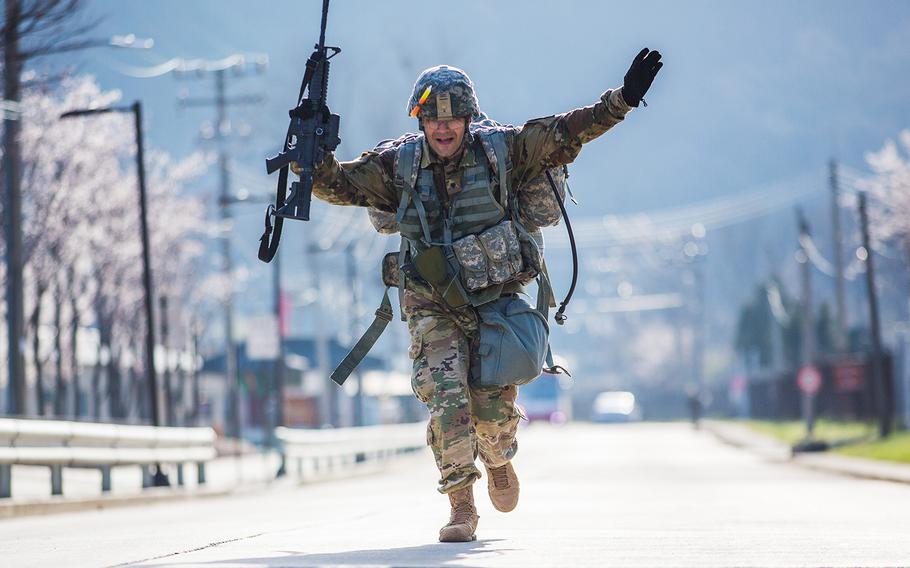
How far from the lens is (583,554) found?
6.99 meters

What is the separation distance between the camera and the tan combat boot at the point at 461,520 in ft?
26.1

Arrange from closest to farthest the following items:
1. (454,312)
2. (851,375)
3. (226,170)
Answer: (454,312) < (851,375) < (226,170)

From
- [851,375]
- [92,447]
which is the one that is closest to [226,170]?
[851,375]

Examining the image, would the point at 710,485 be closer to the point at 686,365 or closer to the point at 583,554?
the point at 583,554

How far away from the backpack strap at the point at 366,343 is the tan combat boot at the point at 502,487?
85 centimetres

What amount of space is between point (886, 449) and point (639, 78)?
2462cm

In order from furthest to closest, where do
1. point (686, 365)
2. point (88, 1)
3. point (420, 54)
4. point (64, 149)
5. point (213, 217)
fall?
point (686, 365) → point (213, 217) → point (420, 54) → point (64, 149) → point (88, 1)

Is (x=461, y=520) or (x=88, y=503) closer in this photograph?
(x=461, y=520)

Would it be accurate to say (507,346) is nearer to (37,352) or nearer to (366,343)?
(366,343)

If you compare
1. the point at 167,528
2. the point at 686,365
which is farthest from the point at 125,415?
the point at 686,365

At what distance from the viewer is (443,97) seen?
794 centimetres

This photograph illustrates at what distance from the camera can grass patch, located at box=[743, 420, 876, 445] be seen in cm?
4038

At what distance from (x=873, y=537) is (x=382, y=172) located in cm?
307

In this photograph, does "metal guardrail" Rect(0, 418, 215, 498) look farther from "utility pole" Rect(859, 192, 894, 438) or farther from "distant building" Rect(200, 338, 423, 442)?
"distant building" Rect(200, 338, 423, 442)
